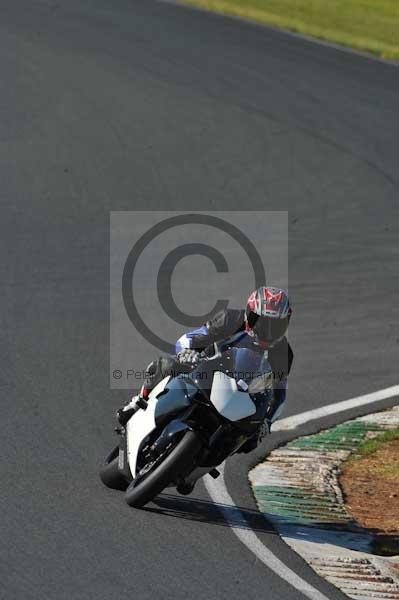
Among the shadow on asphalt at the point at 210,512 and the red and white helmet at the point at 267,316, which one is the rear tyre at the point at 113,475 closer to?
the shadow on asphalt at the point at 210,512

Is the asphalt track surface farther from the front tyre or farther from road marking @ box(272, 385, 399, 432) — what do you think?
the front tyre

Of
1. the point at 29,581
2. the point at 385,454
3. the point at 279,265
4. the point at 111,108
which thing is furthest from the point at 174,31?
the point at 29,581

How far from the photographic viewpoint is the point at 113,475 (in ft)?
28.6

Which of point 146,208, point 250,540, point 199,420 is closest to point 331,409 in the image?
point 250,540

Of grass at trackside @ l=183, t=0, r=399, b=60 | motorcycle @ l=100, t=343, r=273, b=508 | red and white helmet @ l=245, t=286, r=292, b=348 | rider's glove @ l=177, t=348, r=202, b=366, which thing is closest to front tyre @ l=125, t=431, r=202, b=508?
motorcycle @ l=100, t=343, r=273, b=508

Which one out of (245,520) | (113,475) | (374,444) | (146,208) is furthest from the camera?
(146,208)

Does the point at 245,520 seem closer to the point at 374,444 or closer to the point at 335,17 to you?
the point at 374,444

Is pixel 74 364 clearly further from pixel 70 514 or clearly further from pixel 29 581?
pixel 29 581

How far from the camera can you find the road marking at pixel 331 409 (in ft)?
35.4

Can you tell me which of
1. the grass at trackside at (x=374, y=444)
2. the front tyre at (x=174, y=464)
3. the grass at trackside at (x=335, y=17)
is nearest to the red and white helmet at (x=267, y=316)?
the front tyre at (x=174, y=464)

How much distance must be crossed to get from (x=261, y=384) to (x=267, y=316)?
1.60ft

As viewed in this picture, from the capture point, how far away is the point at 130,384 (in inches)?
445

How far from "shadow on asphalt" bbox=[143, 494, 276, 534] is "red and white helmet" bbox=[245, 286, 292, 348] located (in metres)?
1.40

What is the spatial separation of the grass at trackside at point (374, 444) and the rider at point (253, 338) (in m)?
2.18
